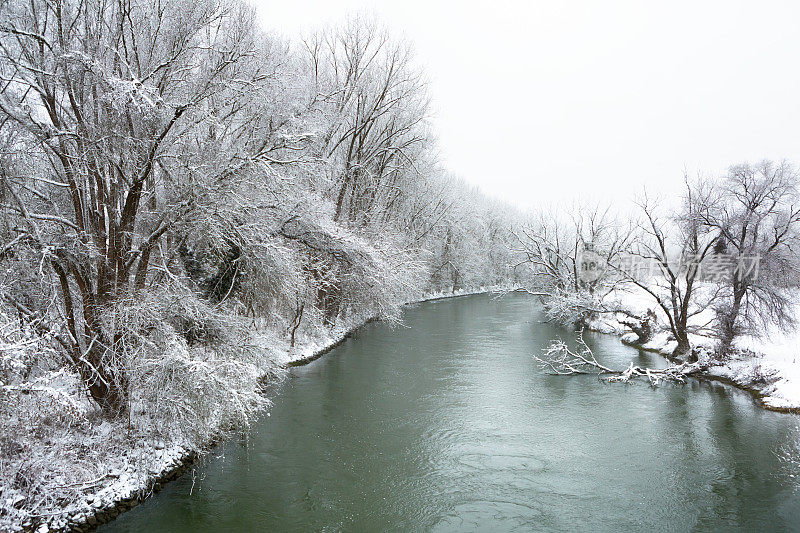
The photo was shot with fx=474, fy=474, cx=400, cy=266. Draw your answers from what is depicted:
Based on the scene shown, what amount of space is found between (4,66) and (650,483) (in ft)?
49.8

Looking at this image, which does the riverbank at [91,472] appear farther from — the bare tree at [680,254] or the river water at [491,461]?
the bare tree at [680,254]

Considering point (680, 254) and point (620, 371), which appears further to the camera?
point (680, 254)

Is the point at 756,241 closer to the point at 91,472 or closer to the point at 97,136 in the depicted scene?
the point at 97,136

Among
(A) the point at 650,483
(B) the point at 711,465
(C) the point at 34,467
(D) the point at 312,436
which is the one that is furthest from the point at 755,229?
(C) the point at 34,467

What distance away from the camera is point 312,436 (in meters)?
Answer: 11.7

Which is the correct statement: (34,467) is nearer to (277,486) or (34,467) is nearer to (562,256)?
(277,486)

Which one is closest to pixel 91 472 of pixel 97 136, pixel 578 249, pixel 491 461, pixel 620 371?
pixel 97 136

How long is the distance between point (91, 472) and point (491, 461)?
7.74 meters

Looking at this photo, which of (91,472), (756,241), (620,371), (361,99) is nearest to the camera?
(91,472)

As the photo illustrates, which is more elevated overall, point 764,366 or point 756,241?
point 756,241

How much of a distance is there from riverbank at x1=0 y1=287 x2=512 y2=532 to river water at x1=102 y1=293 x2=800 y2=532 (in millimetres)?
356

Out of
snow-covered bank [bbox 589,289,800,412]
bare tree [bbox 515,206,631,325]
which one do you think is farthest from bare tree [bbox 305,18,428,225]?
snow-covered bank [bbox 589,289,800,412]

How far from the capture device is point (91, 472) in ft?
25.8

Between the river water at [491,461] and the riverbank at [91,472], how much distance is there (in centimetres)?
36
